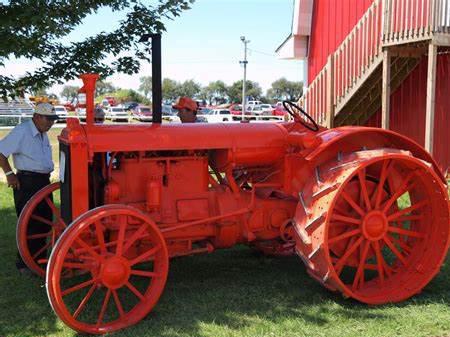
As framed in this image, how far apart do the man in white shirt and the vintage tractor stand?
0.36m

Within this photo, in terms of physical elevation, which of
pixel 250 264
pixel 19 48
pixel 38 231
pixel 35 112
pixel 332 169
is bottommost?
pixel 250 264

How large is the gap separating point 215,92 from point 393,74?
309 ft

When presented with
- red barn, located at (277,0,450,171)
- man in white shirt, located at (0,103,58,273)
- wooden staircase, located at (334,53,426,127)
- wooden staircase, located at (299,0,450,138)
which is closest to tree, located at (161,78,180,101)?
red barn, located at (277,0,450,171)

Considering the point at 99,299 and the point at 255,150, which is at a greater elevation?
the point at 255,150

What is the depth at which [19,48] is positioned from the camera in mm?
5227

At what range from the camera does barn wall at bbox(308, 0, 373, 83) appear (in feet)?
45.1

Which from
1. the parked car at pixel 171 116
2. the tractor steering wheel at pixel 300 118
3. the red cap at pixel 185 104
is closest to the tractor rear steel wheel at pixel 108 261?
the tractor steering wheel at pixel 300 118

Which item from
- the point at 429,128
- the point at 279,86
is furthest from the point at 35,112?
the point at 279,86

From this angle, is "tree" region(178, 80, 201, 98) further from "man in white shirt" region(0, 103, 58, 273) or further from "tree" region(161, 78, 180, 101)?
"man in white shirt" region(0, 103, 58, 273)

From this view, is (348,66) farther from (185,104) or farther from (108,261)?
(108,261)

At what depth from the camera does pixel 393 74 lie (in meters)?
11.7

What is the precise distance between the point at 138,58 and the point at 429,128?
501cm

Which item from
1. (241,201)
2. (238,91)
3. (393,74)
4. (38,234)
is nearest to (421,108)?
(393,74)

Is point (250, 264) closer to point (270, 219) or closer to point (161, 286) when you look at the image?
point (270, 219)
